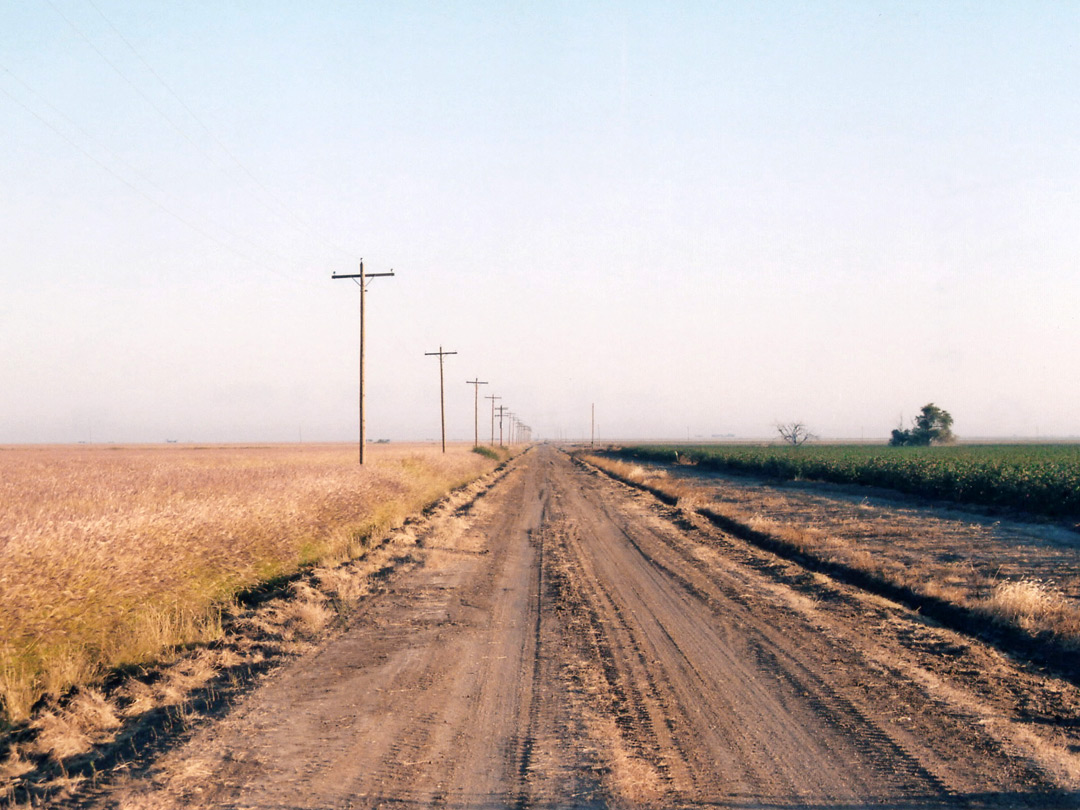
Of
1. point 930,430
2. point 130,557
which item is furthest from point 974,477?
point 930,430

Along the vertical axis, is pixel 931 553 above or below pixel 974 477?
below

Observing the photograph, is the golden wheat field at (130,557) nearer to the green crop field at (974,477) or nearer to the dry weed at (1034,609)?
the dry weed at (1034,609)

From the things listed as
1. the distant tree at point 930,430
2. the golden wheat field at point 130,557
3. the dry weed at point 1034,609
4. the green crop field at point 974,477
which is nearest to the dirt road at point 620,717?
the dry weed at point 1034,609

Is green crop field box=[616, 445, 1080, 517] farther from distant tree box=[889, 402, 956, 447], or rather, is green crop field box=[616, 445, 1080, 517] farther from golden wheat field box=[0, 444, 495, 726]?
distant tree box=[889, 402, 956, 447]

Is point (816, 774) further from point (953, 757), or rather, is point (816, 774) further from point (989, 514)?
point (989, 514)

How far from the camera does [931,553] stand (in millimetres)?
14758

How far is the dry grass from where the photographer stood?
30.2 ft

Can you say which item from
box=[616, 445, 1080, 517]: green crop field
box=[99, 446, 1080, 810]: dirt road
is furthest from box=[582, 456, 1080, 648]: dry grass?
box=[616, 445, 1080, 517]: green crop field

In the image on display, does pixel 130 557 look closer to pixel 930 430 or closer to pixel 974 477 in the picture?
pixel 974 477

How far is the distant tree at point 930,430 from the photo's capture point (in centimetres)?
9512

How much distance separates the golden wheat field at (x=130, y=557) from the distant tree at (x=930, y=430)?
9978 cm

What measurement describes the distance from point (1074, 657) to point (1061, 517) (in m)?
15.9

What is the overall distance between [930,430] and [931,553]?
9528cm

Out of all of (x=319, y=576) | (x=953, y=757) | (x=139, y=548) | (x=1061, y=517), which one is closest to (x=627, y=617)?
(x=953, y=757)
